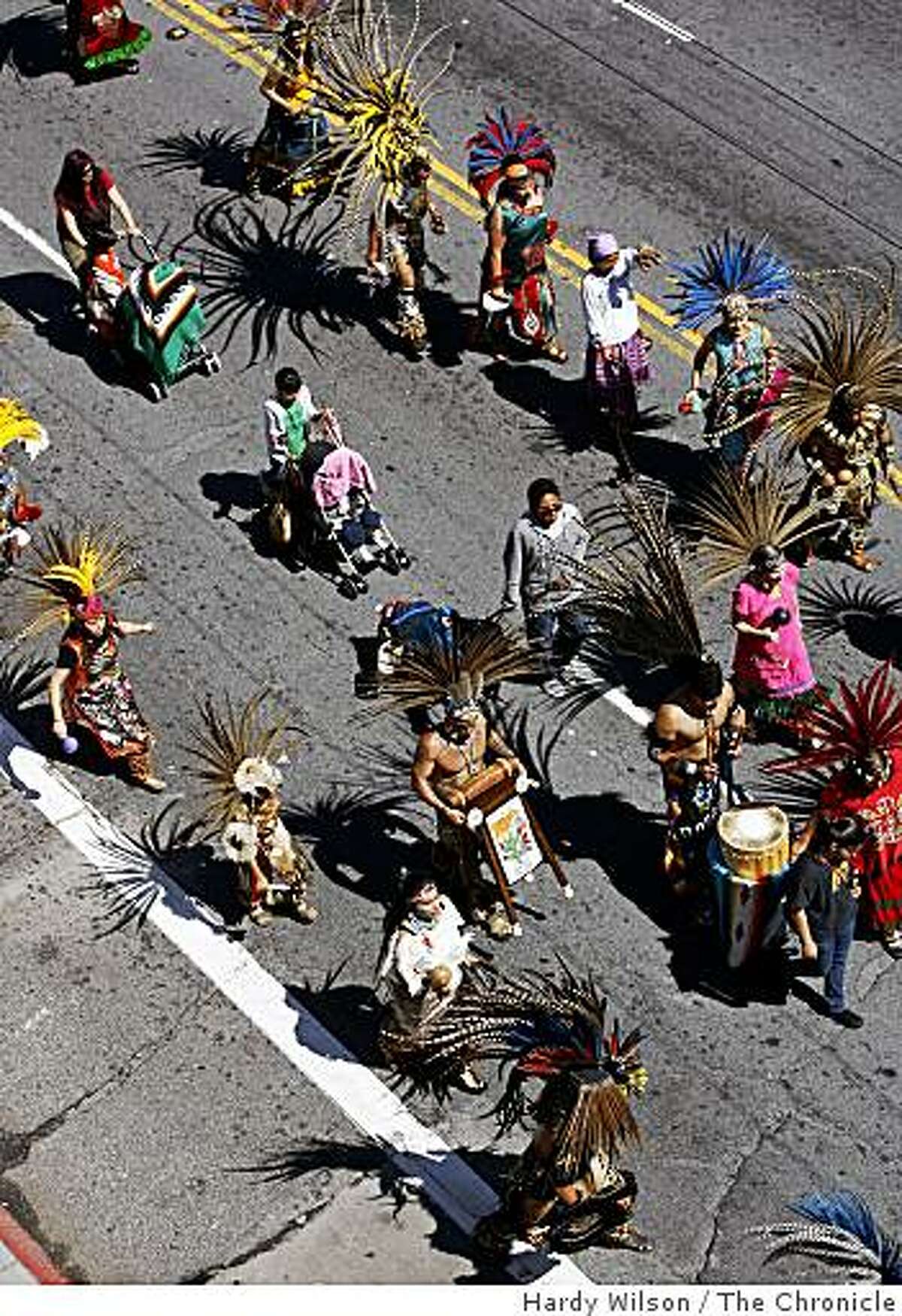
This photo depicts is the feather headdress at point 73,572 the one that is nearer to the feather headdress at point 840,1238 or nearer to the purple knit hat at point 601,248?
the purple knit hat at point 601,248

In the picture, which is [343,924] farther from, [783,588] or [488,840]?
[783,588]

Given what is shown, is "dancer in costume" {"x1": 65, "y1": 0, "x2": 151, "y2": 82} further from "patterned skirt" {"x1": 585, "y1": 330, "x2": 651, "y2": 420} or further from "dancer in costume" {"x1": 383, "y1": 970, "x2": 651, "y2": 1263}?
"dancer in costume" {"x1": 383, "y1": 970, "x2": 651, "y2": 1263}

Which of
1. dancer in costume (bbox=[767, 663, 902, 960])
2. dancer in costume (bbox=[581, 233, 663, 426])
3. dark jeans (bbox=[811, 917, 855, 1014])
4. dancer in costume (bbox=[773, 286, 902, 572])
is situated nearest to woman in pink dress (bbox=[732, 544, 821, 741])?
dancer in costume (bbox=[767, 663, 902, 960])

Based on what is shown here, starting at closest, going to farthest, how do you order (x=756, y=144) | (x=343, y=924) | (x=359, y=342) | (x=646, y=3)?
→ (x=343, y=924) < (x=359, y=342) < (x=756, y=144) < (x=646, y=3)

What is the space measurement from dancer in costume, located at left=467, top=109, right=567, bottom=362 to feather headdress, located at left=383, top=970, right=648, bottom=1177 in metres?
6.17

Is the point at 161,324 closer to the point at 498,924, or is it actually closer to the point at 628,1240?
the point at 498,924

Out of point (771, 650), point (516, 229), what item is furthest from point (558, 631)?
point (516, 229)

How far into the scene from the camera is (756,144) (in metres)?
19.2

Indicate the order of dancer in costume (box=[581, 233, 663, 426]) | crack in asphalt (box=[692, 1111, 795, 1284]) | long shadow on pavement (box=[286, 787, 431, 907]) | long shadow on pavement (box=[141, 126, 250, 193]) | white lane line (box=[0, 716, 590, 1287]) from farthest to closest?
1. long shadow on pavement (box=[141, 126, 250, 193])
2. dancer in costume (box=[581, 233, 663, 426])
3. long shadow on pavement (box=[286, 787, 431, 907])
4. white lane line (box=[0, 716, 590, 1287])
5. crack in asphalt (box=[692, 1111, 795, 1284])

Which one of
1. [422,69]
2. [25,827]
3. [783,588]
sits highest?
[783,588]

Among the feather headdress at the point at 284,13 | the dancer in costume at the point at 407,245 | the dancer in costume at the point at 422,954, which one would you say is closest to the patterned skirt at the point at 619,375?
the dancer in costume at the point at 407,245

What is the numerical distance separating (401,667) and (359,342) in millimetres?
4740

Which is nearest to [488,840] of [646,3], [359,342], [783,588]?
[783,588]

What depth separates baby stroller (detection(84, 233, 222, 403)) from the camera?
54.4 ft
